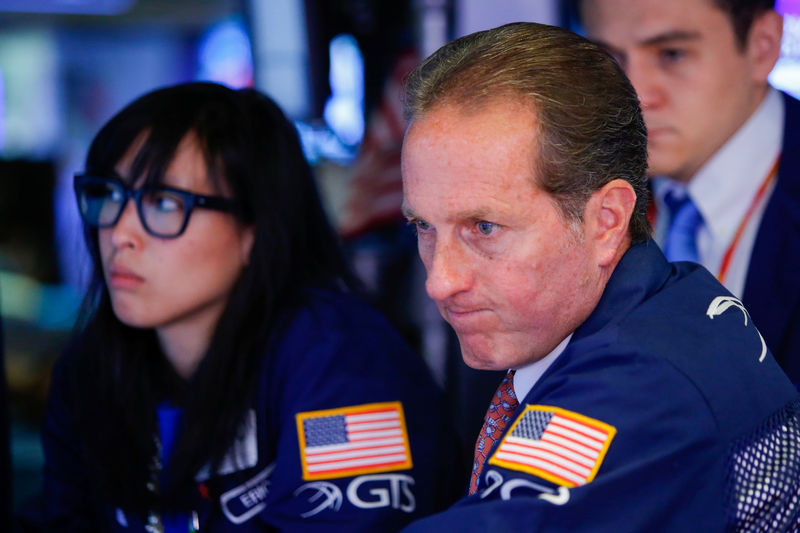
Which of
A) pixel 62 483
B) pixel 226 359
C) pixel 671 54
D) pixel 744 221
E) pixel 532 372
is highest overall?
pixel 671 54

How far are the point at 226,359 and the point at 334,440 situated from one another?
0.31 meters

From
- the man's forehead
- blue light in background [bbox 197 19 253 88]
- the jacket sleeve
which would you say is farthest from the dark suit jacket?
blue light in background [bbox 197 19 253 88]

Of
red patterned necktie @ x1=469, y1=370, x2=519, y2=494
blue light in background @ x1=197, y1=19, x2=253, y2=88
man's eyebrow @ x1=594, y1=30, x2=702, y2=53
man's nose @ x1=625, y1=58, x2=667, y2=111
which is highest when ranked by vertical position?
blue light in background @ x1=197, y1=19, x2=253, y2=88

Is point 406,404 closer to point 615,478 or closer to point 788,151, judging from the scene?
point 615,478

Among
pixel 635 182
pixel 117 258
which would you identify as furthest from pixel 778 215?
pixel 117 258

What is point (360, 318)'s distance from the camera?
1731 millimetres

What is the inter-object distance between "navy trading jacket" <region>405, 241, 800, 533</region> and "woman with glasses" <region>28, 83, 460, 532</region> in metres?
0.52

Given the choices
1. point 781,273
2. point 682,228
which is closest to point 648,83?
point 682,228

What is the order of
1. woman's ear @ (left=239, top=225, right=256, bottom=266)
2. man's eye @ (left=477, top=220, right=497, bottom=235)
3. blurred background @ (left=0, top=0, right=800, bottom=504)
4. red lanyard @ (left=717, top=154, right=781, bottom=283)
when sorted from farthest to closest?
1. blurred background @ (left=0, top=0, right=800, bottom=504)
2. red lanyard @ (left=717, top=154, right=781, bottom=283)
3. woman's ear @ (left=239, top=225, right=256, bottom=266)
4. man's eye @ (left=477, top=220, right=497, bottom=235)

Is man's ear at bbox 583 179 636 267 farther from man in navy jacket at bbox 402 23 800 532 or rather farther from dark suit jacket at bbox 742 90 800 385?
dark suit jacket at bbox 742 90 800 385

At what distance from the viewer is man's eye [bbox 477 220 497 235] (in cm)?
107

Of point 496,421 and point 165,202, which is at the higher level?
point 165,202

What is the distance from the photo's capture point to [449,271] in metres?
1.11

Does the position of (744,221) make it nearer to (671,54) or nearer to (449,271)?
(671,54)
